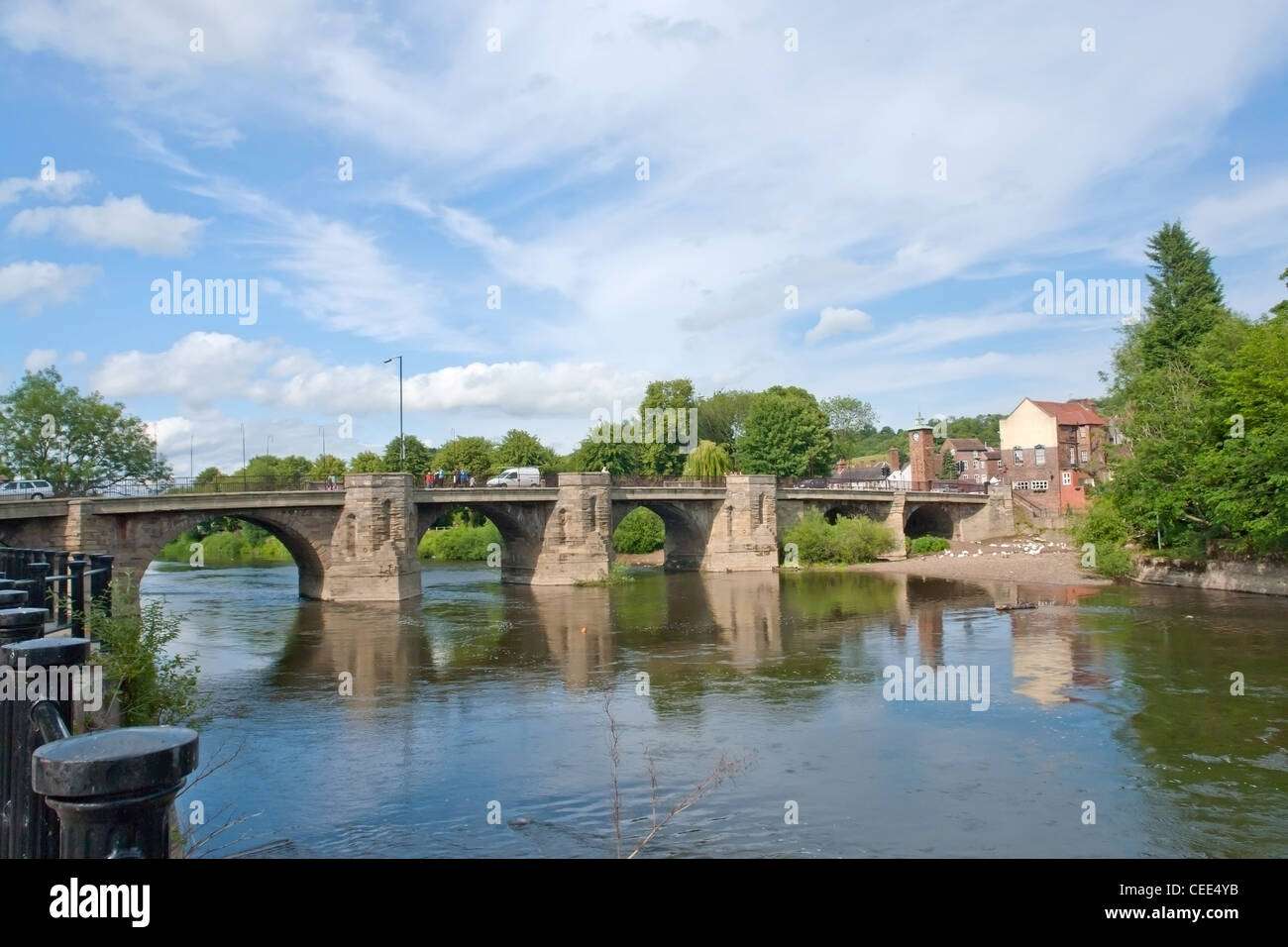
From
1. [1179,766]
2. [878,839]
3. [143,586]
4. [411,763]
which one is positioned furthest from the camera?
[143,586]

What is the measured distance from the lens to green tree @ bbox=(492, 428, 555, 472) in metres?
87.6

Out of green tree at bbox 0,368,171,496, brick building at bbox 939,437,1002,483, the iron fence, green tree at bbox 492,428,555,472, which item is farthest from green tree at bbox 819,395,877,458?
the iron fence

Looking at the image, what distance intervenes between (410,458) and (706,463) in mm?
27839

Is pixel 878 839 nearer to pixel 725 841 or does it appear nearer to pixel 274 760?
pixel 725 841

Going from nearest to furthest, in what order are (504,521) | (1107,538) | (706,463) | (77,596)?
(77,596) → (1107,538) → (504,521) → (706,463)

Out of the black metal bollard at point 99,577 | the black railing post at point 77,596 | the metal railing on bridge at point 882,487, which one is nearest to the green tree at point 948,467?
the metal railing on bridge at point 882,487

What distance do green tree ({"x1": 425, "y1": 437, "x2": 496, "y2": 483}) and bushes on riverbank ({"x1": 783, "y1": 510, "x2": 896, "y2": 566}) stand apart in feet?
103

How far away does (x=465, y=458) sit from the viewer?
279 ft

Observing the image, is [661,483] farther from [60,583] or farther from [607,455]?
[60,583]

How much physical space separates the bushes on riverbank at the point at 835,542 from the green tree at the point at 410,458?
34417 mm

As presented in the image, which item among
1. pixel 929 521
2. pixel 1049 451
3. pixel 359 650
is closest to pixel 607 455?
pixel 929 521
